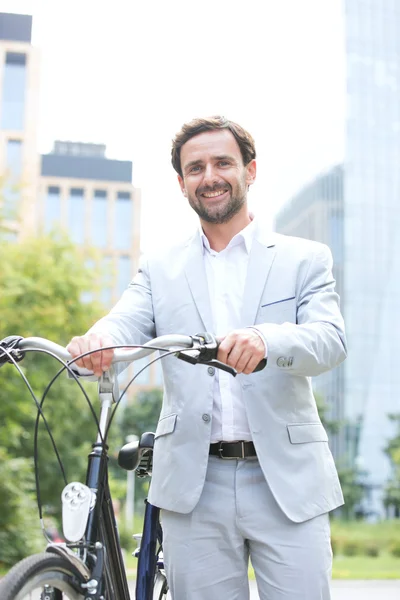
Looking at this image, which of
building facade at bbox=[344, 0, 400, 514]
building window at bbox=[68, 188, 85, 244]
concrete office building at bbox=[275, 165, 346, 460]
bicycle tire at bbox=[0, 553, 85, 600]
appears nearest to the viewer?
bicycle tire at bbox=[0, 553, 85, 600]

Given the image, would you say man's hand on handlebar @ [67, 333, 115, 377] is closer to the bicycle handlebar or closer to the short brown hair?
the bicycle handlebar

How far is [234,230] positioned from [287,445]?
2.25ft

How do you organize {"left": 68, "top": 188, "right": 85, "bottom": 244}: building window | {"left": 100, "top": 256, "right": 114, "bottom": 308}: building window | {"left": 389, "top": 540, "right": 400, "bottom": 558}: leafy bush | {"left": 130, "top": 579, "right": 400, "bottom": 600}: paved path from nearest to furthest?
{"left": 130, "top": 579, "right": 400, "bottom": 600}: paved path, {"left": 100, "top": 256, "right": 114, "bottom": 308}: building window, {"left": 389, "top": 540, "right": 400, "bottom": 558}: leafy bush, {"left": 68, "top": 188, "right": 85, "bottom": 244}: building window

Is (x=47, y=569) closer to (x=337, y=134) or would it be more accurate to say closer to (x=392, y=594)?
(x=392, y=594)

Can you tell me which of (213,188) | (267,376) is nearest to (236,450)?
(267,376)

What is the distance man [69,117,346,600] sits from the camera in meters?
2.38

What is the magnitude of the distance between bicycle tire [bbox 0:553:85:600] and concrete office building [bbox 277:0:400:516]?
2307 inches

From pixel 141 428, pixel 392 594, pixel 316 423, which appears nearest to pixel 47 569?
pixel 316 423

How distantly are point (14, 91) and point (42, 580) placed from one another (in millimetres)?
68738

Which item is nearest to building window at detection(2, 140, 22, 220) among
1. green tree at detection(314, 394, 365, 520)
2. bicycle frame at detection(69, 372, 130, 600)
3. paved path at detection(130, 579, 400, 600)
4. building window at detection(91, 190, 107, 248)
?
paved path at detection(130, 579, 400, 600)

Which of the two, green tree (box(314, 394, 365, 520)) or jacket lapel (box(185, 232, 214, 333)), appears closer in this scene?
jacket lapel (box(185, 232, 214, 333))

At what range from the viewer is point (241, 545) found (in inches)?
96.0

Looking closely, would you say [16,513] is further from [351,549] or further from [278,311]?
[351,549]

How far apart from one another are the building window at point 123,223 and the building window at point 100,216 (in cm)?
111
